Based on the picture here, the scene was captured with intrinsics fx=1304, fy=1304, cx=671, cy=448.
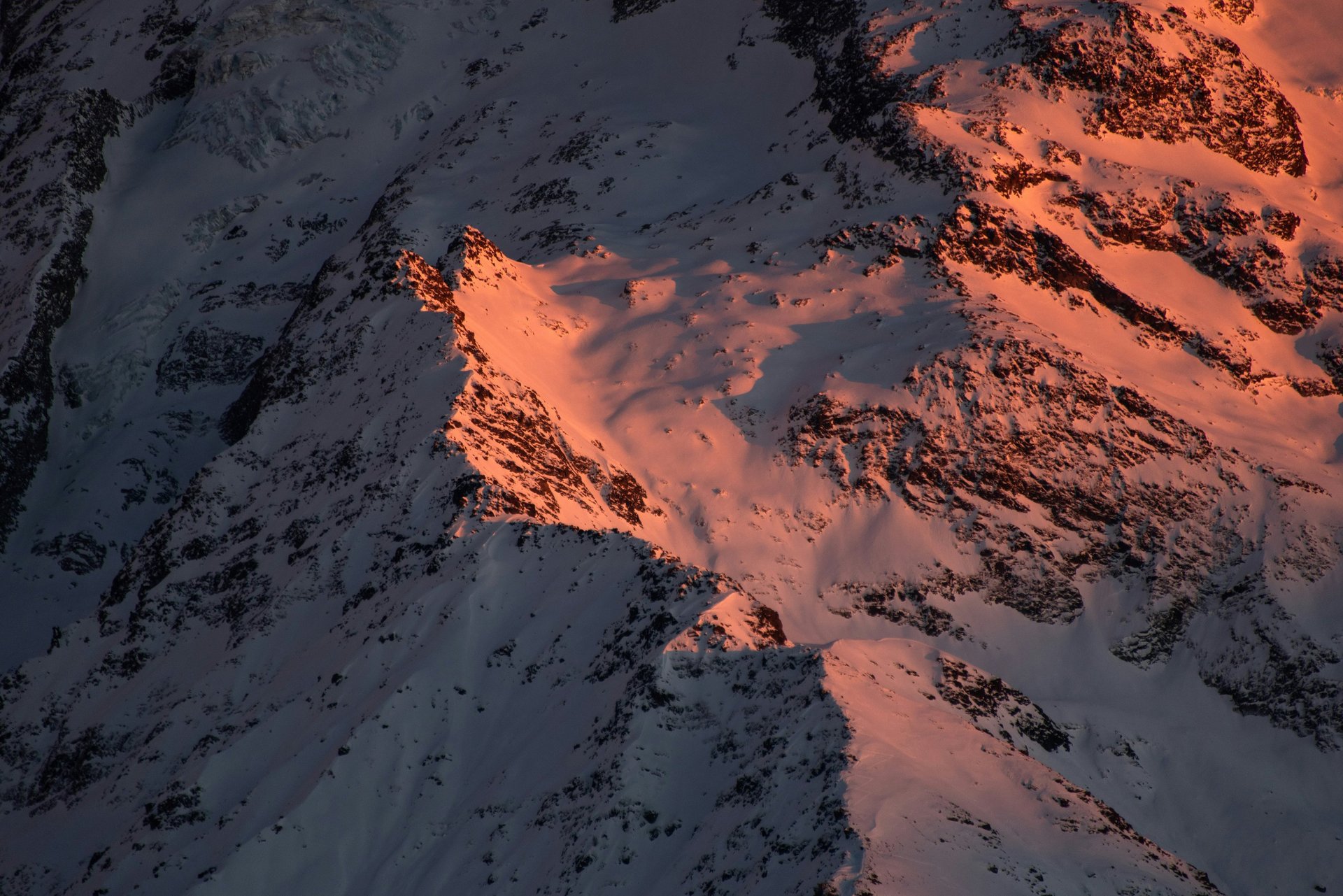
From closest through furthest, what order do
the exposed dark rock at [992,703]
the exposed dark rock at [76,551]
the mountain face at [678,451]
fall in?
the mountain face at [678,451] → the exposed dark rock at [992,703] → the exposed dark rock at [76,551]

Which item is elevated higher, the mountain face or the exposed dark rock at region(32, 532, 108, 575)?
the mountain face

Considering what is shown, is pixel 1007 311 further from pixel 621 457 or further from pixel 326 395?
pixel 326 395

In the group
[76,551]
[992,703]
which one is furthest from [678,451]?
[76,551]

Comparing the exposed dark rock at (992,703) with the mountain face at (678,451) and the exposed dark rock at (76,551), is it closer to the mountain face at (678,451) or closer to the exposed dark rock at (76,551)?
the mountain face at (678,451)

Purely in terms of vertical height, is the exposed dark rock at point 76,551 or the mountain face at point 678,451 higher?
the mountain face at point 678,451

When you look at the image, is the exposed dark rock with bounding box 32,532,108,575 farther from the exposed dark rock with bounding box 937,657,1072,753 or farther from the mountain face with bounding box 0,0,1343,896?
the exposed dark rock with bounding box 937,657,1072,753

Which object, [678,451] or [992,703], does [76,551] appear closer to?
[678,451]

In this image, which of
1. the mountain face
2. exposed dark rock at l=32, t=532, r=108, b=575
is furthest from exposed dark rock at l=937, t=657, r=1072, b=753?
exposed dark rock at l=32, t=532, r=108, b=575

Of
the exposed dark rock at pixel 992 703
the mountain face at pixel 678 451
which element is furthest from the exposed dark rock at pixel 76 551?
the exposed dark rock at pixel 992 703
